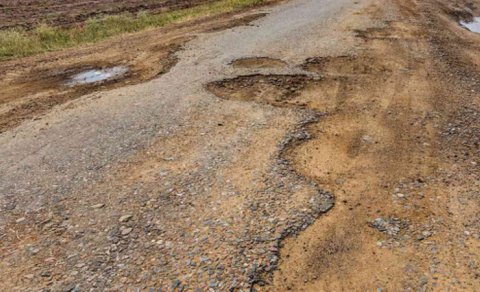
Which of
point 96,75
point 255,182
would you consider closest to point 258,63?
point 96,75

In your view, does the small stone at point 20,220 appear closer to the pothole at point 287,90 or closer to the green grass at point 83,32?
the pothole at point 287,90

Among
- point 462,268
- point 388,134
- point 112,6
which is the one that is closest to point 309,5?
point 112,6

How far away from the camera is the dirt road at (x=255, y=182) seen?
11.2 feet

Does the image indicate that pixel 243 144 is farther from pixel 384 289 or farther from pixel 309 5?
pixel 309 5

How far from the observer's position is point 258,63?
830 centimetres

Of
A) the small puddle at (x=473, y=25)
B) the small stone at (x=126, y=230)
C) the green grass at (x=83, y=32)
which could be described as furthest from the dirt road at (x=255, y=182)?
the small puddle at (x=473, y=25)

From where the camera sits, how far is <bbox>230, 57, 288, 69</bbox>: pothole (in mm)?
8070

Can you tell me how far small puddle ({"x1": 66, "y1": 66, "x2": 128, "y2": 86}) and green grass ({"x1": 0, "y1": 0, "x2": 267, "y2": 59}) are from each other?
10.6ft

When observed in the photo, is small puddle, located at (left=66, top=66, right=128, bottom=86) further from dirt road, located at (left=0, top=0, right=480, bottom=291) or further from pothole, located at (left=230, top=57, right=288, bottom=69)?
pothole, located at (left=230, top=57, right=288, bottom=69)

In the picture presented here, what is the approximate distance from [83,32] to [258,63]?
774 cm

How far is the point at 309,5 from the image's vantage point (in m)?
16.3

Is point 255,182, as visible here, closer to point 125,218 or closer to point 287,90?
point 125,218

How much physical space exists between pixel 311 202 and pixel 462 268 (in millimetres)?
1412

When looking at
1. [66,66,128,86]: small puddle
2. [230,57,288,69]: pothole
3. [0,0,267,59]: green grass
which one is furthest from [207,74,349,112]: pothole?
[0,0,267,59]: green grass
